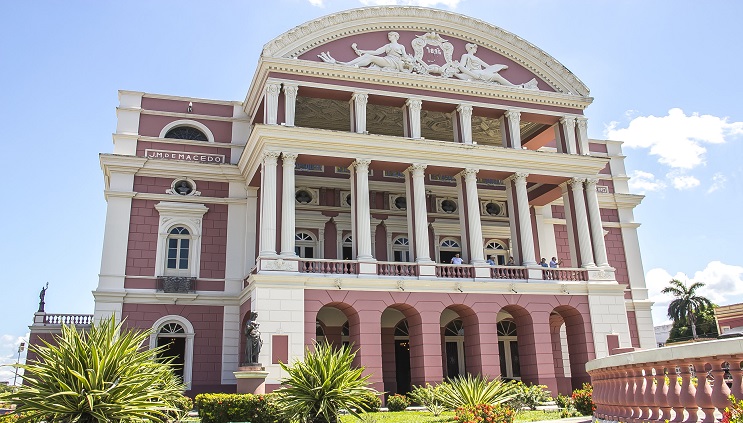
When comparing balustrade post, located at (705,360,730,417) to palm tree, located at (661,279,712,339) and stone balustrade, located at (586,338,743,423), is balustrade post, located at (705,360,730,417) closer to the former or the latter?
stone balustrade, located at (586,338,743,423)

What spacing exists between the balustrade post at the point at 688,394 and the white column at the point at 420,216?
677 inches

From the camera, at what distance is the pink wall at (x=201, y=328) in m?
25.9

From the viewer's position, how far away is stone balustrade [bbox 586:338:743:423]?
24.9ft

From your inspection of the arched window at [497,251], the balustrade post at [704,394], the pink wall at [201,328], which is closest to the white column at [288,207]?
the pink wall at [201,328]

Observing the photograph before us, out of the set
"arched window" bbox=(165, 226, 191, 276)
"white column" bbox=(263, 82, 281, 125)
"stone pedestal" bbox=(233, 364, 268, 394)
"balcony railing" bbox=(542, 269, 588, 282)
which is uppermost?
"white column" bbox=(263, 82, 281, 125)

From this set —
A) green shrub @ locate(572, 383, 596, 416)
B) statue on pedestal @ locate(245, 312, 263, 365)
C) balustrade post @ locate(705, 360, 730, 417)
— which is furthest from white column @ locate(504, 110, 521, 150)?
balustrade post @ locate(705, 360, 730, 417)

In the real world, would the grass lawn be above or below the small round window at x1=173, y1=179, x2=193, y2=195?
below

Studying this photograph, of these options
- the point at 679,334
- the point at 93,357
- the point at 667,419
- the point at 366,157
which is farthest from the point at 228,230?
the point at 679,334

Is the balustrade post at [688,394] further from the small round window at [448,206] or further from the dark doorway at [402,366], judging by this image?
the small round window at [448,206]

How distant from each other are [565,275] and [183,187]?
→ 17.8 m

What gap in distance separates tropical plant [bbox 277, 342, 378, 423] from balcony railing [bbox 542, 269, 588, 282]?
47.6ft

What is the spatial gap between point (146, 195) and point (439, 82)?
1416cm

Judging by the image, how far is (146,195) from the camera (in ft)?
89.6

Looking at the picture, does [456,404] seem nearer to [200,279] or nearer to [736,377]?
[736,377]
